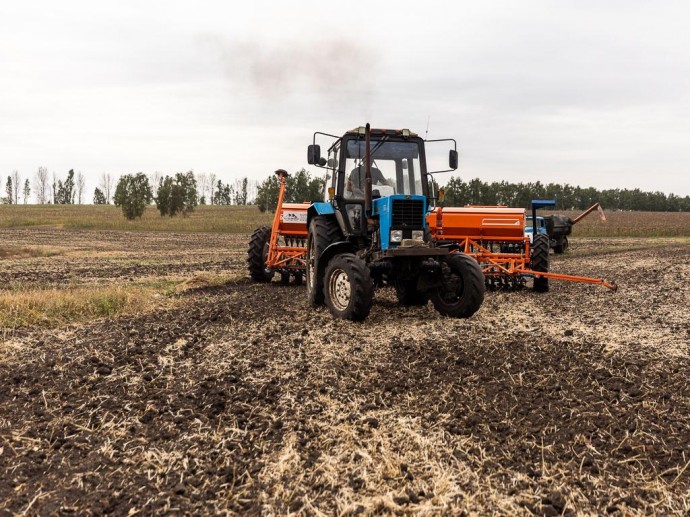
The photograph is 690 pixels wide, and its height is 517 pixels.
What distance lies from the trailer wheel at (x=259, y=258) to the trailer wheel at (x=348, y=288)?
440 centimetres

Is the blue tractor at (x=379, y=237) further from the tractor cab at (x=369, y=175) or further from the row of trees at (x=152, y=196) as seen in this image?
the row of trees at (x=152, y=196)

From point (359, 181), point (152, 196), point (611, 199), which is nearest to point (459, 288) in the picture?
point (359, 181)

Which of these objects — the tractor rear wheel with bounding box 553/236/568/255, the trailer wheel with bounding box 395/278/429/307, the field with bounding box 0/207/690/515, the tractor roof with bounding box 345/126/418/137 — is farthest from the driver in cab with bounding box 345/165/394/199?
the tractor rear wheel with bounding box 553/236/568/255

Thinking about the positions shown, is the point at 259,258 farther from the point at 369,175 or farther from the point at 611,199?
the point at 611,199

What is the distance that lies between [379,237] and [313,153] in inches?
61.5

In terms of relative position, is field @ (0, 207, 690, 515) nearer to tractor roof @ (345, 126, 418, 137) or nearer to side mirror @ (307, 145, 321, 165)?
side mirror @ (307, 145, 321, 165)

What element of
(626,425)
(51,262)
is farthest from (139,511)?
(51,262)

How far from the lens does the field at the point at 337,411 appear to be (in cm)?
322

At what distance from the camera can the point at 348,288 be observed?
7449 millimetres

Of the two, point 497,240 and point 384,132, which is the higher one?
point 384,132

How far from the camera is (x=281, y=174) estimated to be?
1130cm

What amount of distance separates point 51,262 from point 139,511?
14940 mm

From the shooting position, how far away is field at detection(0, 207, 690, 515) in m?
3.22

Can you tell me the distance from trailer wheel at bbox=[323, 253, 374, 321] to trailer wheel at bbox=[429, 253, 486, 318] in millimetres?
1123
